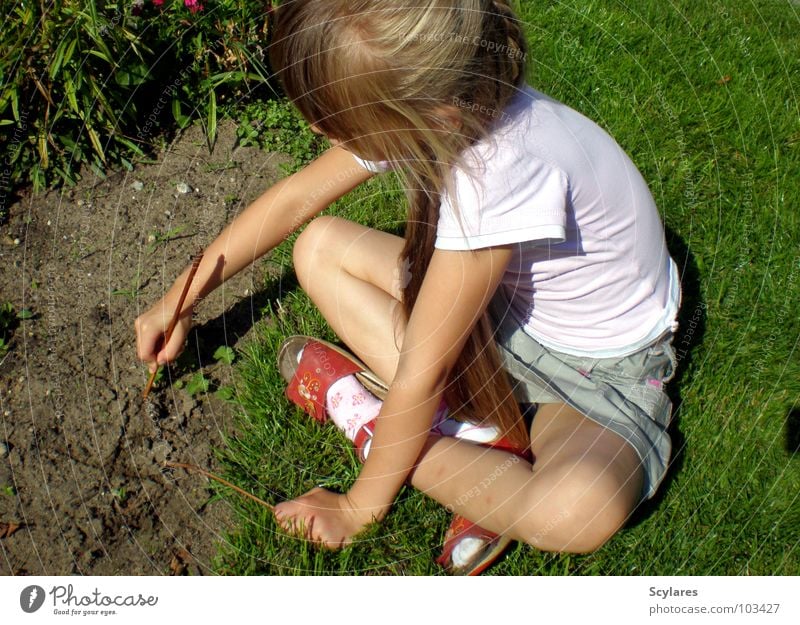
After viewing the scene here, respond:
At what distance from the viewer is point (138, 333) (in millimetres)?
1594

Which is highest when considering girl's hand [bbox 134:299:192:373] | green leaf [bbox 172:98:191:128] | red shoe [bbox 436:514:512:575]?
green leaf [bbox 172:98:191:128]

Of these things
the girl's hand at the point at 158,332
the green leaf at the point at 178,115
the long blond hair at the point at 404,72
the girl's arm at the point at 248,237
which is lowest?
A: the girl's hand at the point at 158,332

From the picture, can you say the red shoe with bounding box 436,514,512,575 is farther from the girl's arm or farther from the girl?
the girl's arm

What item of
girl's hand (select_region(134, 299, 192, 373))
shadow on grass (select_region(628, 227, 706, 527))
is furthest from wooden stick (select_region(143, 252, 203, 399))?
shadow on grass (select_region(628, 227, 706, 527))

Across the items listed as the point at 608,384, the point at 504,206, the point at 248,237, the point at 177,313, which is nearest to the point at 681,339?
the point at 608,384

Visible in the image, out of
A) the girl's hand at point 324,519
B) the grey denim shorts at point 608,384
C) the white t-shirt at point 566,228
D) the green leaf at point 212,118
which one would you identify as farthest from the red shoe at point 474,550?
the green leaf at point 212,118

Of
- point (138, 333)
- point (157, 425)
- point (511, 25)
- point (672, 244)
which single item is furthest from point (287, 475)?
point (672, 244)

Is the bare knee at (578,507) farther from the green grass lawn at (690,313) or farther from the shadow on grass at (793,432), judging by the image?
Result: the shadow on grass at (793,432)

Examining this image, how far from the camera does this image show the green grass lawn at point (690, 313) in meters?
1.48

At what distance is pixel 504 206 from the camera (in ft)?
3.81

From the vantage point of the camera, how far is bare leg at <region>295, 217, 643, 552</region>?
1312 mm

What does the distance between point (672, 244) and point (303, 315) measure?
93 centimetres

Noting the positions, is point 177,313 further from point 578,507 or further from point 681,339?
point 681,339
